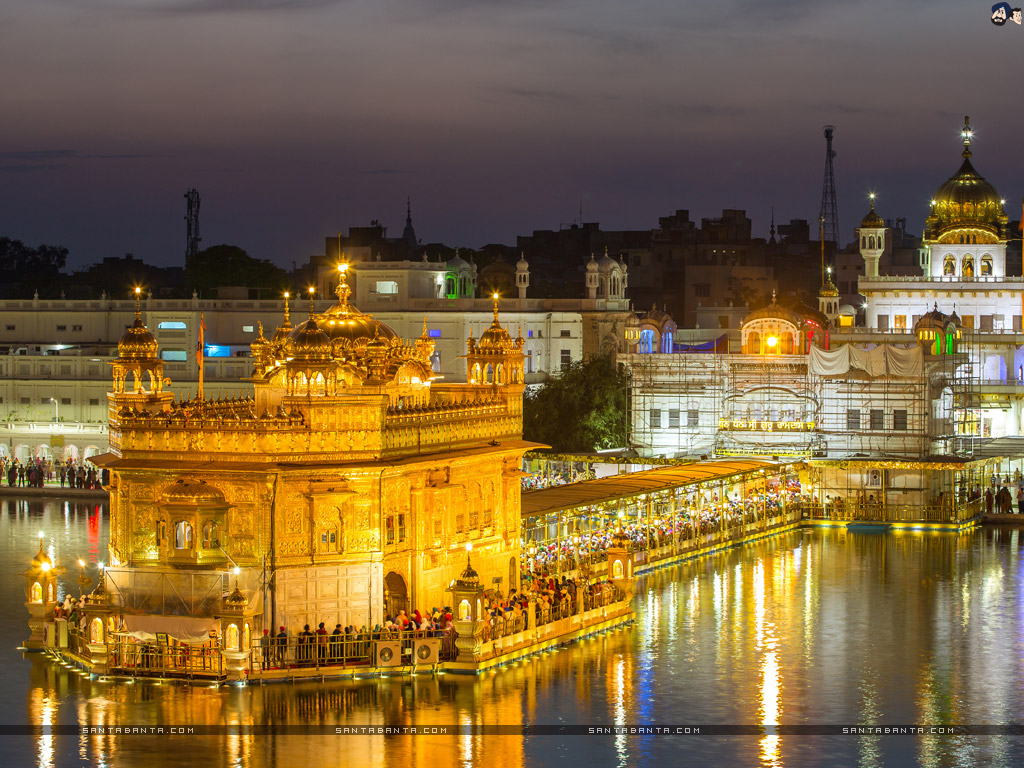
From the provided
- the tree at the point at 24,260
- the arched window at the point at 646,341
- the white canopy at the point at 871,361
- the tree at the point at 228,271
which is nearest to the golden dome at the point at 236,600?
the white canopy at the point at 871,361

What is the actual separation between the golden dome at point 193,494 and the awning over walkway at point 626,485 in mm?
8868

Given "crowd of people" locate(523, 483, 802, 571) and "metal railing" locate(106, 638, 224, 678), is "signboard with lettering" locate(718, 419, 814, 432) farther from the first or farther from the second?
"metal railing" locate(106, 638, 224, 678)

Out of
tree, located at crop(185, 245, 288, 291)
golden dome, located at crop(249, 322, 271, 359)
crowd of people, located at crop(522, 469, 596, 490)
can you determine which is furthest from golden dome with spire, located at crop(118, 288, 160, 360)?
tree, located at crop(185, 245, 288, 291)

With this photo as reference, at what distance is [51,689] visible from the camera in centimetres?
2647

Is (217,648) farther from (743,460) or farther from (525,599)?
(743,460)

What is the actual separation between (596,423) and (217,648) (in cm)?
3485

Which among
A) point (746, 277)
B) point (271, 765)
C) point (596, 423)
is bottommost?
point (271, 765)

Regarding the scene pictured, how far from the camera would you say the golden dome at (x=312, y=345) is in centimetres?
2775

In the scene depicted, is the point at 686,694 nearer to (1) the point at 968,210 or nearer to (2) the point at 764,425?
(2) the point at 764,425

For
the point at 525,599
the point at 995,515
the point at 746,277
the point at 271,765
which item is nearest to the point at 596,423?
the point at 995,515

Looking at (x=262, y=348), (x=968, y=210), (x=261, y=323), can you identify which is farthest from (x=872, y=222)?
(x=262, y=348)

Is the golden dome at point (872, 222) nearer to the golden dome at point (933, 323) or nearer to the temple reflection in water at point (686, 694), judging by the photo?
the golden dome at point (933, 323)

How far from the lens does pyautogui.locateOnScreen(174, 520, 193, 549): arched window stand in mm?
27228

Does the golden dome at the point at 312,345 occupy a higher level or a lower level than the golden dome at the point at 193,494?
higher
